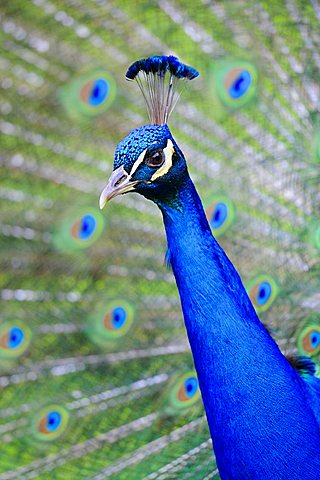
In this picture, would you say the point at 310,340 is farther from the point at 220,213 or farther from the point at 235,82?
the point at 235,82

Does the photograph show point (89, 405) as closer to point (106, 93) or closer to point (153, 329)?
point (153, 329)

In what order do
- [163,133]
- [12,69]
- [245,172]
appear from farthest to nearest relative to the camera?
[245,172], [12,69], [163,133]

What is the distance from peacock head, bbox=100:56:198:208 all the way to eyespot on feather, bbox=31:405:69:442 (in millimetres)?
775

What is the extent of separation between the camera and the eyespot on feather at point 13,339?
1.66 metres

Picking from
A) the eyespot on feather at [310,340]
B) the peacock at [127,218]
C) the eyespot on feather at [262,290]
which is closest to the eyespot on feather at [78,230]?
the peacock at [127,218]

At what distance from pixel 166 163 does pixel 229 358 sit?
303mm

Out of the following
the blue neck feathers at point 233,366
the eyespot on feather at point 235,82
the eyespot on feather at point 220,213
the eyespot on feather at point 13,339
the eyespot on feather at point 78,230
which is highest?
the eyespot on feather at point 235,82

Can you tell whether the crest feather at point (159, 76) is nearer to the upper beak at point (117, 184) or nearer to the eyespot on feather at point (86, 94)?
the upper beak at point (117, 184)

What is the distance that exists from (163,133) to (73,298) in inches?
29.0

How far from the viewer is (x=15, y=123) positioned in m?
1.59

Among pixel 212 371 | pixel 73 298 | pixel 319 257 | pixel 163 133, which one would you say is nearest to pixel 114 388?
pixel 73 298

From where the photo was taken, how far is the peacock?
5.29 ft

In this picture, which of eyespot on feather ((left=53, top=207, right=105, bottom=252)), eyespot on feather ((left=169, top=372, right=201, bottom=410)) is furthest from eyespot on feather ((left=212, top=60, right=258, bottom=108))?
eyespot on feather ((left=169, top=372, right=201, bottom=410))

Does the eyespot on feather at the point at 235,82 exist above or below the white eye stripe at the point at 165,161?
above
